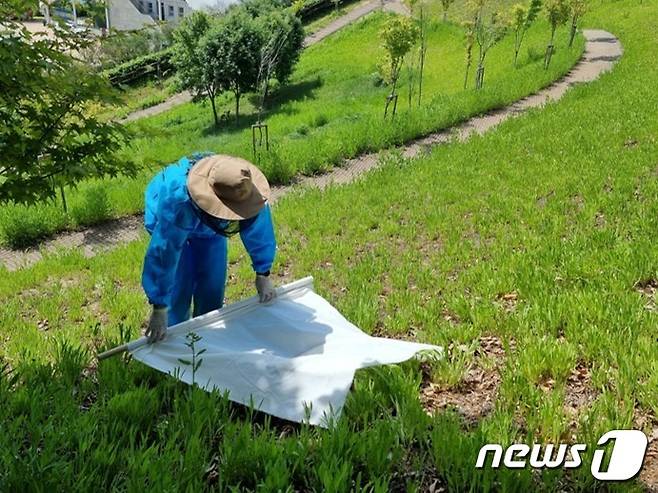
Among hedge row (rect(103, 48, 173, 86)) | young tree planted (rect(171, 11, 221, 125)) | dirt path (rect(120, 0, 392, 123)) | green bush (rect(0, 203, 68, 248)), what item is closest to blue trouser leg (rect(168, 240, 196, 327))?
green bush (rect(0, 203, 68, 248))

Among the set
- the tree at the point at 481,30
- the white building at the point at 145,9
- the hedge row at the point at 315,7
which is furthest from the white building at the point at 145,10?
the tree at the point at 481,30

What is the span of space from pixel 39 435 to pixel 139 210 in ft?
26.2

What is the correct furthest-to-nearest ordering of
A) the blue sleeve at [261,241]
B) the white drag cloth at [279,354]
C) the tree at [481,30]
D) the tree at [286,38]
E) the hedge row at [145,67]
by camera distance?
the hedge row at [145,67] < the tree at [286,38] < the tree at [481,30] < the blue sleeve at [261,241] < the white drag cloth at [279,354]

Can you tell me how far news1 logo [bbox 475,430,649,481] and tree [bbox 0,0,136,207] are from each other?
108 inches

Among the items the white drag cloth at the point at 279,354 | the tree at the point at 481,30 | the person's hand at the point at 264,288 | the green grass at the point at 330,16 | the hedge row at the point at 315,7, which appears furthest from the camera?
the hedge row at the point at 315,7

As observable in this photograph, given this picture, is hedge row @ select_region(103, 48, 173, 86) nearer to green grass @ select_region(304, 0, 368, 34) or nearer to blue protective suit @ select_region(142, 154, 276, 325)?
green grass @ select_region(304, 0, 368, 34)

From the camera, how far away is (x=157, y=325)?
3.22 m

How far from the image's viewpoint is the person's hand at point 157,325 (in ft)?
10.6

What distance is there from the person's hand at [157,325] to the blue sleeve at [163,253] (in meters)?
0.05

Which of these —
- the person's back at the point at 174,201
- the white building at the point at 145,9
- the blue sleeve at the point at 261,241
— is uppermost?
the person's back at the point at 174,201

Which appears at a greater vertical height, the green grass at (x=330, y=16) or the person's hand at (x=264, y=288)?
the person's hand at (x=264, y=288)

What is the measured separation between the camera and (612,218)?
6.16 meters

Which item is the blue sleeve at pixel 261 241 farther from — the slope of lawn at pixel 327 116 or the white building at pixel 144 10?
the white building at pixel 144 10

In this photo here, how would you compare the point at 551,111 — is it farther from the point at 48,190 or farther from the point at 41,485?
the point at 41,485
